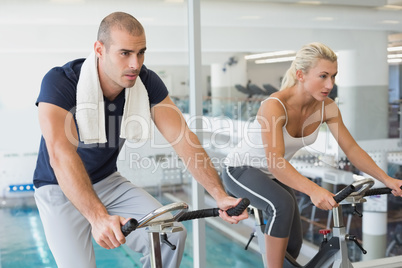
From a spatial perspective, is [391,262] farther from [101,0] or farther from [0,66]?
[0,66]

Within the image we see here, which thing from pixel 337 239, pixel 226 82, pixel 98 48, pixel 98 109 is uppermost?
pixel 98 48

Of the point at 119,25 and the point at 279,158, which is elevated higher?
the point at 119,25

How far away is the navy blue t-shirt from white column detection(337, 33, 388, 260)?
219 cm

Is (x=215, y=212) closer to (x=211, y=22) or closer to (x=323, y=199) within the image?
(x=323, y=199)

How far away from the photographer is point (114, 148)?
86.7 inches

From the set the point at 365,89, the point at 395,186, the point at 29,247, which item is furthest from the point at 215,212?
the point at 365,89

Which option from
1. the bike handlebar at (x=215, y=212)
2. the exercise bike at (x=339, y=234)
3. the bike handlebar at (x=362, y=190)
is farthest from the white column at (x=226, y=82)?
the bike handlebar at (x=215, y=212)

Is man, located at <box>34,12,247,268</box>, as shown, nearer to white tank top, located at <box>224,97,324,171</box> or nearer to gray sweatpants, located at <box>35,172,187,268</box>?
gray sweatpants, located at <box>35,172,187,268</box>

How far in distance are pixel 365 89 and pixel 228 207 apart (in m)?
2.66

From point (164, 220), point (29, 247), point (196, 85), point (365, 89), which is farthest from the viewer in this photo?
point (365, 89)

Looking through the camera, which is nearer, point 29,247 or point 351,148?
point 351,148

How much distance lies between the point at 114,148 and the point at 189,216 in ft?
2.03

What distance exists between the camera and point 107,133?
2131 millimetres

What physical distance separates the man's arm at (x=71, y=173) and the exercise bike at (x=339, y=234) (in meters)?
1.03
